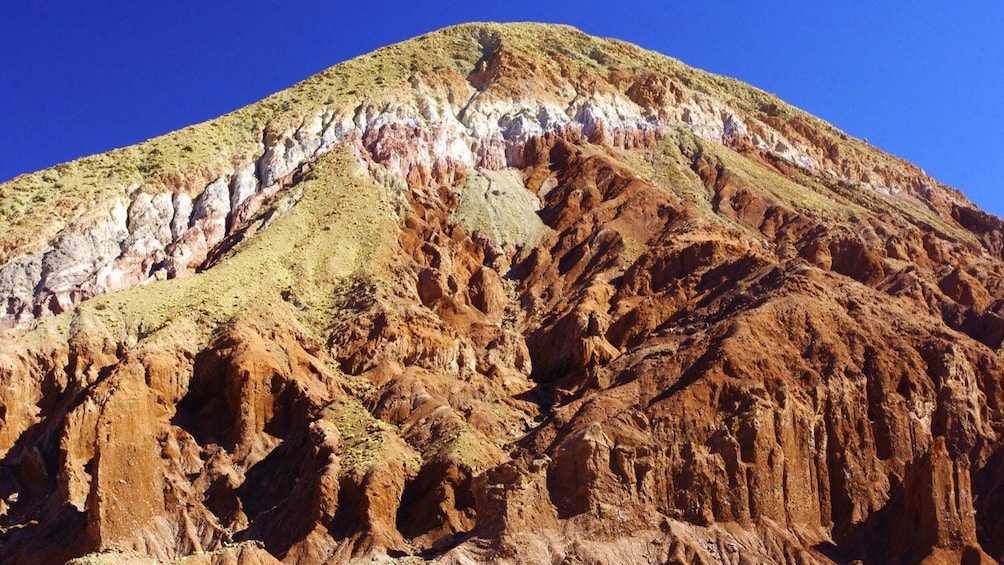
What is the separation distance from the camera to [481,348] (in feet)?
305

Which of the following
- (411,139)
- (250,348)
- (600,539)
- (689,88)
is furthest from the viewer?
(689,88)

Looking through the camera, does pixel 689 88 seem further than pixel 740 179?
Yes

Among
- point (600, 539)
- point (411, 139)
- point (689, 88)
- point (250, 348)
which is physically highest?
point (689, 88)

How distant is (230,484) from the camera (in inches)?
2987

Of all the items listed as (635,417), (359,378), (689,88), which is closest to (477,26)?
(689,88)

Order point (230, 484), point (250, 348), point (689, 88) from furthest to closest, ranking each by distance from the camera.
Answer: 1. point (689, 88)
2. point (250, 348)
3. point (230, 484)

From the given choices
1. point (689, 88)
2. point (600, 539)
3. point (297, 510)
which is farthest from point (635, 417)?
point (689, 88)

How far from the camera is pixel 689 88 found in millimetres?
139375

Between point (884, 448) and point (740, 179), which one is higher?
point (740, 179)

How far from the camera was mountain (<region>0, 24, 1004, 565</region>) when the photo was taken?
72000mm

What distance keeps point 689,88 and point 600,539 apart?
250 ft

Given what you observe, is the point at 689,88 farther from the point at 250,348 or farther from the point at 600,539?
the point at 600,539

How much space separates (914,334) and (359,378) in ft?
98.5

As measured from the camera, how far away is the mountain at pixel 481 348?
236 ft
